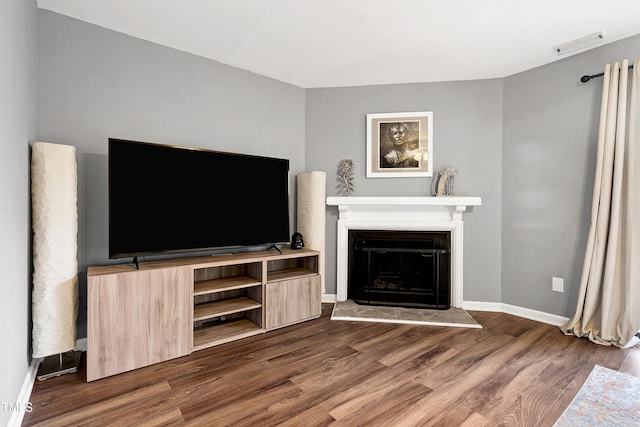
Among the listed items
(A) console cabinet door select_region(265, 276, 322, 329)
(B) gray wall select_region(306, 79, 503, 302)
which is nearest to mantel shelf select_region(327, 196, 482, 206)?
(B) gray wall select_region(306, 79, 503, 302)

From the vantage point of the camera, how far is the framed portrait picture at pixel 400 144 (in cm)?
306

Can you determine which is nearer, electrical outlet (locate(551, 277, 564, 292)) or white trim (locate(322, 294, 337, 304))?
electrical outlet (locate(551, 277, 564, 292))

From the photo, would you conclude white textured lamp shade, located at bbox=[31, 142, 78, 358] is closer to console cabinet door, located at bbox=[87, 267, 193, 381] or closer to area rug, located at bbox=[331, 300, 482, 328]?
console cabinet door, located at bbox=[87, 267, 193, 381]

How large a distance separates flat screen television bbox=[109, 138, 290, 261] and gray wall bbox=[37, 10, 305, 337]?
154mm

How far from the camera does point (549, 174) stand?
2.69 meters

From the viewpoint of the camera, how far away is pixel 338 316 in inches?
109

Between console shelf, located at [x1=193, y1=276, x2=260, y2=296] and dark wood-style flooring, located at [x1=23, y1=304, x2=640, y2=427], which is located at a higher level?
console shelf, located at [x1=193, y1=276, x2=260, y2=296]

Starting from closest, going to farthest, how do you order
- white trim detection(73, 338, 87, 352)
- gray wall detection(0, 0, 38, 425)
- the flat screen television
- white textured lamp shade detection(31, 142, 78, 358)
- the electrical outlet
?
A: 1. gray wall detection(0, 0, 38, 425)
2. white textured lamp shade detection(31, 142, 78, 358)
3. the flat screen television
4. white trim detection(73, 338, 87, 352)
5. the electrical outlet

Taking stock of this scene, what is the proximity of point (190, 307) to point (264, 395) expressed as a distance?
81 cm

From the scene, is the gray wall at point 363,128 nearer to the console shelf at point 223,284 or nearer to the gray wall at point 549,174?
the gray wall at point 549,174

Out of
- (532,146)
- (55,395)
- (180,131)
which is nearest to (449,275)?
(532,146)

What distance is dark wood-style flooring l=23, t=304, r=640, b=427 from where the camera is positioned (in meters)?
1.46

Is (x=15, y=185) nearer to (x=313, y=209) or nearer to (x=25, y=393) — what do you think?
(x=25, y=393)

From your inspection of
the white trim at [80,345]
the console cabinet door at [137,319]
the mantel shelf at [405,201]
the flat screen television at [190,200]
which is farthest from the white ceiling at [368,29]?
the white trim at [80,345]
